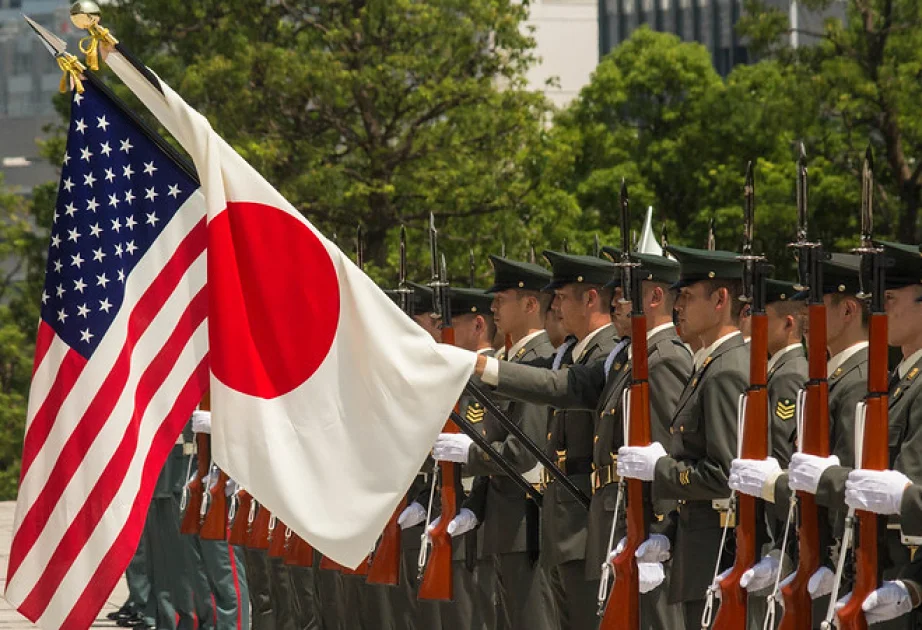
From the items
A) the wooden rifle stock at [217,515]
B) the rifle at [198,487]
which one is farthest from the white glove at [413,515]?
the rifle at [198,487]

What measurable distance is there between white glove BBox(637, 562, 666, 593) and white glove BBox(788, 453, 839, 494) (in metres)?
1.08

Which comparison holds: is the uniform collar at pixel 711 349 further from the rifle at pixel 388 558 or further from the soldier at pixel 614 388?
the rifle at pixel 388 558

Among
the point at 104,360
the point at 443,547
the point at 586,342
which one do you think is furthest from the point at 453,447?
the point at 104,360

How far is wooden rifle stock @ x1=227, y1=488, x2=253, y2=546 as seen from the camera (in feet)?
34.7

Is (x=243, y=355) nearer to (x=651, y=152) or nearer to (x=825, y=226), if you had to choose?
(x=825, y=226)

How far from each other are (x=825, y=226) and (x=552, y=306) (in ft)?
64.0

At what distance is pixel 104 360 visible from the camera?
7.06 meters

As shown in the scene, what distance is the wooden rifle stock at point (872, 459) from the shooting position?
5504mm

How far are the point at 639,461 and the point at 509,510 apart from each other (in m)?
1.73

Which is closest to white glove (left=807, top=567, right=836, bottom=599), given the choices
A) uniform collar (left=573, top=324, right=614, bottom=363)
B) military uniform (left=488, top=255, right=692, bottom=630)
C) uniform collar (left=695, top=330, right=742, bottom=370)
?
military uniform (left=488, top=255, right=692, bottom=630)

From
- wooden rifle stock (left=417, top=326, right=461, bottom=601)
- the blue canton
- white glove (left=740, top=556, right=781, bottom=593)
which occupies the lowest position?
wooden rifle stock (left=417, top=326, right=461, bottom=601)

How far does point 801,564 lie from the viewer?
595 cm

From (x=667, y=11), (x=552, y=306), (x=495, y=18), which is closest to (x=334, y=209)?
(x=495, y=18)

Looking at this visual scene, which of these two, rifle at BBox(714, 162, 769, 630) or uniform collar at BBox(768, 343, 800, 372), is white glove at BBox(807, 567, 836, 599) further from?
uniform collar at BBox(768, 343, 800, 372)
